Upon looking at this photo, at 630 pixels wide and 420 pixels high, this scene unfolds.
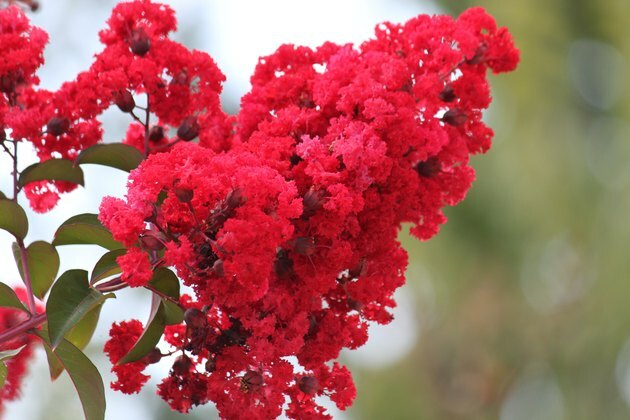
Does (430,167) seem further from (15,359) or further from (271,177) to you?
(15,359)

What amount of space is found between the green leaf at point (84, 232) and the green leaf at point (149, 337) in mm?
88

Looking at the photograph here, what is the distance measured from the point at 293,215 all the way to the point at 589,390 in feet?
11.7

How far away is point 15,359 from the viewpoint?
0.98 m

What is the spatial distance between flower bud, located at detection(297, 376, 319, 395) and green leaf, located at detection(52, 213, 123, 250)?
214mm

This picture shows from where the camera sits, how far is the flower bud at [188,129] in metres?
0.92

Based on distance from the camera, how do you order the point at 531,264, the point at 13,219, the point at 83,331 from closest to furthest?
the point at 13,219, the point at 83,331, the point at 531,264

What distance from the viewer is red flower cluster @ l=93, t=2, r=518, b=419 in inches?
28.9

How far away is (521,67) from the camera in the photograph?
444cm

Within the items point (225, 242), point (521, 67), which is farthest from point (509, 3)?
point (225, 242)

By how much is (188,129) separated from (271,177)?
20cm

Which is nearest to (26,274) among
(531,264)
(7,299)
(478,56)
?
(7,299)

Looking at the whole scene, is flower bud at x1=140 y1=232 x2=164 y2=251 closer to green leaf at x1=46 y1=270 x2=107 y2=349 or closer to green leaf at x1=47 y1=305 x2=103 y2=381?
green leaf at x1=46 y1=270 x2=107 y2=349

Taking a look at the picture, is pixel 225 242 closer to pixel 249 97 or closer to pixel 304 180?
pixel 304 180

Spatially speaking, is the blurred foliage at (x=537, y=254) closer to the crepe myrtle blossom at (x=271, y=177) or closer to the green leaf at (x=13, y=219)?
the crepe myrtle blossom at (x=271, y=177)
